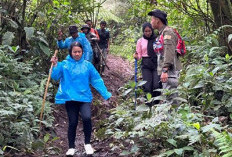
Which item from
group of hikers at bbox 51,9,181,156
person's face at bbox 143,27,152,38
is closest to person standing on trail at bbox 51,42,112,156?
group of hikers at bbox 51,9,181,156

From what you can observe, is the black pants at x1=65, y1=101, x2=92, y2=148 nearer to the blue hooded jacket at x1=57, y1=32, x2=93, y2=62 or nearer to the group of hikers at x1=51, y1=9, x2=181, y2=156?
Result: the group of hikers at x1=51, y1=9, x2=181, y2=156

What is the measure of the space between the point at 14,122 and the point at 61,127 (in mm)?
1914

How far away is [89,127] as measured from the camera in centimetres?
473

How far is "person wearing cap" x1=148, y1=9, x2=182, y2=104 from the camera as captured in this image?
469cm

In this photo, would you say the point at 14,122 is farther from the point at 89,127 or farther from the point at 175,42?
the point at 175,42

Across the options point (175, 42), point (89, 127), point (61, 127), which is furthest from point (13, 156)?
point (175, 42)

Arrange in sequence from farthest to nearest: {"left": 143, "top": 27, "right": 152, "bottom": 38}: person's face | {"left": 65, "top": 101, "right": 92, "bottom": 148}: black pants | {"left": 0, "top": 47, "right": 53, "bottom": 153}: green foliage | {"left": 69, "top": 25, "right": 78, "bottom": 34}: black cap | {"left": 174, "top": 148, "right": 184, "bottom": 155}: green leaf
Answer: {"left": 69, "top": 25, "right": 78, "bottom": 34}: black cap
{"left": 143, "top": 27, "right": 152, "bottom": 38}: person's face
{"left": 65, "top": 101, "right": 92, "bottom": 148}: black pants
{"left": 0, "top": 47, "right": 53, "bottom": 153}: green foliage
{"left": 174, "top": 148, "right": 184, "bottom": 155}: green leaf

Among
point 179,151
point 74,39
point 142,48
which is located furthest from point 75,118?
point 74,39

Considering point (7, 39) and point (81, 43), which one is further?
point (81, 43)

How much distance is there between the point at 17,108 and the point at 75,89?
0.89 meters

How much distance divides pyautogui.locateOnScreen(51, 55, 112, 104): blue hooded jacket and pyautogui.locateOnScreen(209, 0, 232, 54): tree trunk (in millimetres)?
3039

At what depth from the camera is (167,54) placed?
15.4 ft

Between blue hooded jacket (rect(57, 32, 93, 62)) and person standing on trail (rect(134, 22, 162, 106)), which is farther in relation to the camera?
blue hooded jacket (rect(57, 32, 93, 62))

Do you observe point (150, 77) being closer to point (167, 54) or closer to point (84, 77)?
point (167, 54)
